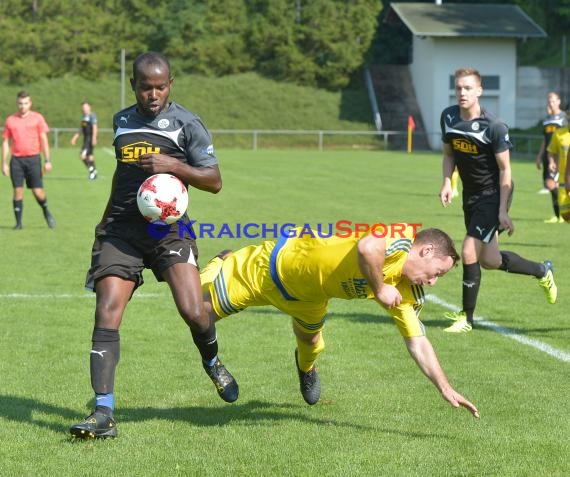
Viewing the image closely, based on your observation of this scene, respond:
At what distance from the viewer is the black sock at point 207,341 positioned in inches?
249

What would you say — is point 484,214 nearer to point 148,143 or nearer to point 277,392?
point 277,392

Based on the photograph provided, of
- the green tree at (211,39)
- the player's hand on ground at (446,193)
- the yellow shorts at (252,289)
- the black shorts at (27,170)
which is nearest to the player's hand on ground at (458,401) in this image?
the yellow shorts at (252,289)

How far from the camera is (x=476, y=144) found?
A: 9.15 metres

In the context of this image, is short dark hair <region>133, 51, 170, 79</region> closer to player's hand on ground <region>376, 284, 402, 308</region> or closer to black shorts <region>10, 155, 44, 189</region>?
player's hand on ground <region>376, 284, 402, 308</region>

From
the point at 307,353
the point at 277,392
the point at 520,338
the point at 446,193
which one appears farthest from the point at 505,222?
the point at 307,353

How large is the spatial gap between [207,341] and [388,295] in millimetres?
1362

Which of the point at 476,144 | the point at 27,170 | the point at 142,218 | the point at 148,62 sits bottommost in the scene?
the point at 27,170

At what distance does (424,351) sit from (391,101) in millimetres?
58477

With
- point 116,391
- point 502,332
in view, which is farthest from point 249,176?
point 116,391

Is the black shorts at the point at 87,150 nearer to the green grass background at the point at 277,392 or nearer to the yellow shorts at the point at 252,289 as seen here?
the green grass background at the point at 277,392

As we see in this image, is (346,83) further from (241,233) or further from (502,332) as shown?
(502,332)

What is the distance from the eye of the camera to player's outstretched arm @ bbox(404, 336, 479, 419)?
18.5 feet

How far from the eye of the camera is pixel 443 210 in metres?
21.4

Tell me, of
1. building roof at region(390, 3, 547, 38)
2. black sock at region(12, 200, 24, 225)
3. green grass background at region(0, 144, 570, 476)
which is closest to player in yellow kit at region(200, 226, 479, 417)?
green grass background at region(0, 144, 570, 476)
